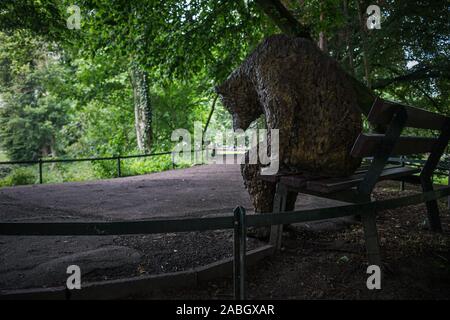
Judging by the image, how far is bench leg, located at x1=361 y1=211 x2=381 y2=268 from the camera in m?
3.27

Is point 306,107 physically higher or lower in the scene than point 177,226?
higher

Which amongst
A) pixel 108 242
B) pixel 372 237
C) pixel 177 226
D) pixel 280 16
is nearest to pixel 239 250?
pixel 177 226

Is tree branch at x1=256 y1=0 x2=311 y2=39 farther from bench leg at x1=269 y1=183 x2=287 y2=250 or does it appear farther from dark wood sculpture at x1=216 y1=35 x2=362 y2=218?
bench leg at x1=269 y1=183 x2=287 y2=250

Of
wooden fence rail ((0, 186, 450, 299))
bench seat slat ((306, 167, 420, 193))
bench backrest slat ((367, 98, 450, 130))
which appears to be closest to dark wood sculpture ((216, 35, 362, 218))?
bench seat slat ((306, 167, 420, 193))

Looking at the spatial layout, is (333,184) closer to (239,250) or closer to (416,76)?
(239,250)

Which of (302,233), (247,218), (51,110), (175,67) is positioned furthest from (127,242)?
(51,110)

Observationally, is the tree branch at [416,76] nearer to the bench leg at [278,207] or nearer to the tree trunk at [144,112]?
the bench leg at [278,207]

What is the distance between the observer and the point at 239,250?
234 centimetres

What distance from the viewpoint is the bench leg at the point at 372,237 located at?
3.27 m

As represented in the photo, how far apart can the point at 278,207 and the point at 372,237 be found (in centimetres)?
107

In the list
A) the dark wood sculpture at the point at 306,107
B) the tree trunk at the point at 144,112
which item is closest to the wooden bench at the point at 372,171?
the dark wood sculpture at the point at 306,107

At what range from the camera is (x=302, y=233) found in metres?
4.79

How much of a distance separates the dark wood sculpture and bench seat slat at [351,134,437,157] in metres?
0.47

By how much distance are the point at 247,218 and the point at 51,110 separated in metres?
34.1
